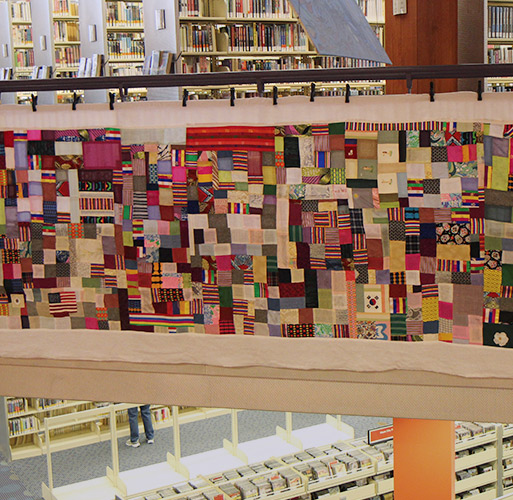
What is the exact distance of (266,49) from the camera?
7207 millimetres

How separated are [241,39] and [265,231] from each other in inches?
200

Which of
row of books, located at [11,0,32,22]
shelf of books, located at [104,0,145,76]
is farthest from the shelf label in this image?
row of books, located at [11,0,32,22]

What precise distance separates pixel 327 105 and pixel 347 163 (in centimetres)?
20

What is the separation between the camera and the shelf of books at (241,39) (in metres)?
6.78

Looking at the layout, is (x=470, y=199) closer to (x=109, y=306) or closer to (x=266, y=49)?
(x=109, y=306)

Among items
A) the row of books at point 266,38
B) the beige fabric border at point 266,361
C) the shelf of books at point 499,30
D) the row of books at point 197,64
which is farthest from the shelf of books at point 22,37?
the beige fabric border at point 266,361

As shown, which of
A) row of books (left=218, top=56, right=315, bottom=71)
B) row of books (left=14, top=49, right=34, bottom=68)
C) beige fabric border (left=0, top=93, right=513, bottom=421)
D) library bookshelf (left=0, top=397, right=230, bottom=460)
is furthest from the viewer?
row of books (left=14, top=49, right=34, bottom=68)

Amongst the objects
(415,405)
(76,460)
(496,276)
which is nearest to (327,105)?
(496,276)

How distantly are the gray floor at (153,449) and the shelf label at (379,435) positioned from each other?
165 cm

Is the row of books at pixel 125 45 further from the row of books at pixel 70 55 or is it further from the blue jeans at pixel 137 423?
the blue jeans at pixel 137 423

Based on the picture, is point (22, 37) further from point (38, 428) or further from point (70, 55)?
point (38, 428)

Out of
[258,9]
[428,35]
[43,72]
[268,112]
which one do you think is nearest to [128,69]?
[43,72]

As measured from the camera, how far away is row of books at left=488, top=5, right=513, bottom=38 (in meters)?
6.86

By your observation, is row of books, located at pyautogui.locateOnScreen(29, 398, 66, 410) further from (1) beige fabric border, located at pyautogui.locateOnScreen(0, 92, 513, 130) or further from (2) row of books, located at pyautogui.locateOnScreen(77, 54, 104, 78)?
(1) beige fabric border, located at pyautogui.locateOnScreen(0, 92, 513, 130)
